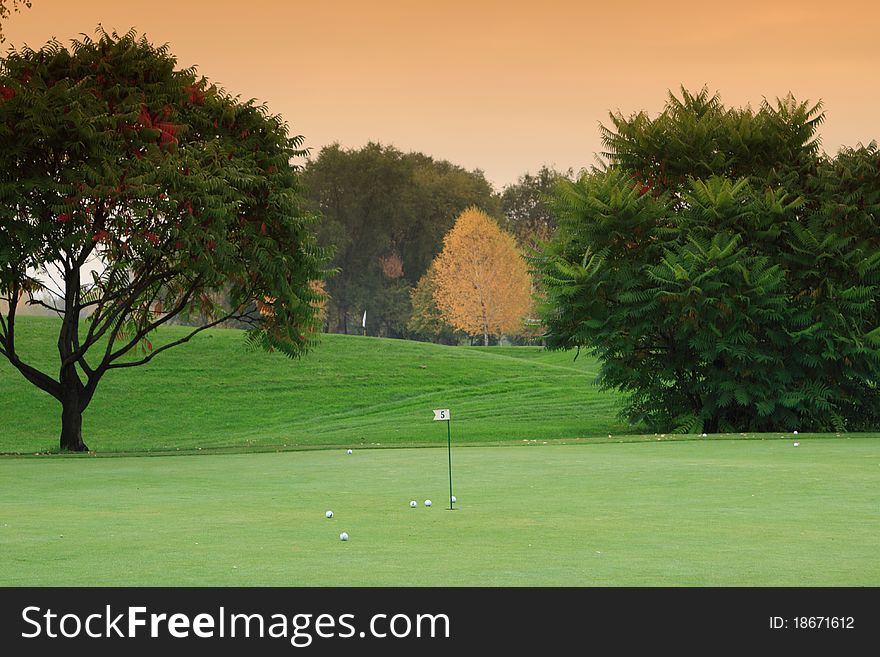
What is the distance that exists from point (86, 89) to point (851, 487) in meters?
21.5

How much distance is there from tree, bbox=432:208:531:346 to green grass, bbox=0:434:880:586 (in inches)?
2421

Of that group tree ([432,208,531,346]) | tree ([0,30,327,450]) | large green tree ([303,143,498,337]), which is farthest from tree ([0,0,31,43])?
large green tree ([303,143,498,337])

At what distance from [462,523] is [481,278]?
72109 mm

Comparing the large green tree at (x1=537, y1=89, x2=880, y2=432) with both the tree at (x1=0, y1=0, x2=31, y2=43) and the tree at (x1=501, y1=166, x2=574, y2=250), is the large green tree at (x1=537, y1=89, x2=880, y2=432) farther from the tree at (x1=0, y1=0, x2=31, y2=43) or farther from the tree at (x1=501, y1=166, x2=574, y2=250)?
the tree at (x1=501, y1=166, x2=574, y2=250)

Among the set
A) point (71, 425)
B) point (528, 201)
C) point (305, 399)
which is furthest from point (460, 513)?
point (528, 201)

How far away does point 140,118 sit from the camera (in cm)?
3125

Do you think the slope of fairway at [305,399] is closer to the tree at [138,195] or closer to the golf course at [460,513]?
the golf course at [460,513]

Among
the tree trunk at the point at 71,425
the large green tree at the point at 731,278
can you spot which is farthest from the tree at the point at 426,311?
the tree trunk at the point at 71,425

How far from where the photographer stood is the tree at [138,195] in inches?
1176

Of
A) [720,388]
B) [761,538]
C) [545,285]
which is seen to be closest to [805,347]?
[720,388]

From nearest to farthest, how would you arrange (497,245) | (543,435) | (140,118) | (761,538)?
(761,538)
(140,118)
(543,435)
(497,245)
